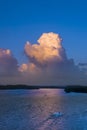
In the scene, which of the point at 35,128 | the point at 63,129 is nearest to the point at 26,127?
the point at 35,128

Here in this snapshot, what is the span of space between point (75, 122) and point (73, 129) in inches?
177

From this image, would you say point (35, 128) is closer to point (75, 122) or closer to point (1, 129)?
point (1, 129)

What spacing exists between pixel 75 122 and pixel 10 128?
7036 millimetres

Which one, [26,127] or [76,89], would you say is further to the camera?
[76,89]

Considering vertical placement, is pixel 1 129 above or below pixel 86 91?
below

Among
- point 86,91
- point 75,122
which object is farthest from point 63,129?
point 86,91

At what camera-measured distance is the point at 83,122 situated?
2911 centimetres

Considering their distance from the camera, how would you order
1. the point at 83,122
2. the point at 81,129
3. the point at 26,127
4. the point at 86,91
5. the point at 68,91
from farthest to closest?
1. the point at 68,91
2. the point at 86,91
3. the point at 83,122
4. the point at 26,127
5. the point at 81,129

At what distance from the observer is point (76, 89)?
487 ft

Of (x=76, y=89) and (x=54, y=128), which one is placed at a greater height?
(x=76, y=89)

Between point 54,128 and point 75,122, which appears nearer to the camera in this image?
point 54,128

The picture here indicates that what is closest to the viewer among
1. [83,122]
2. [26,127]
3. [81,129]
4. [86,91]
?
[81,129]

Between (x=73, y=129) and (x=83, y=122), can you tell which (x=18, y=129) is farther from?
(x=83, y=122)

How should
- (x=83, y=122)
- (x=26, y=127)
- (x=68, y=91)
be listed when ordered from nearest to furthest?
1. (x=26, y=127)
2. (x=83, y=122)
3. (x=68, y=91)
